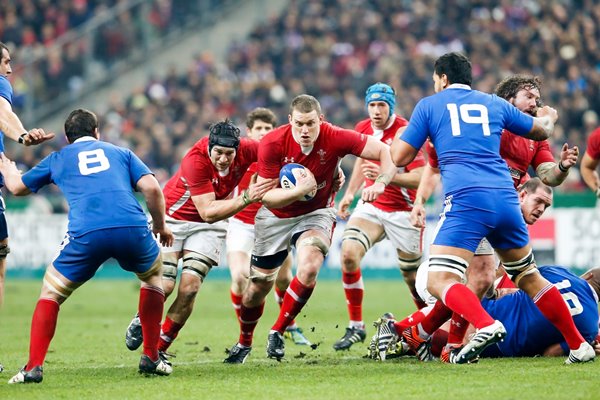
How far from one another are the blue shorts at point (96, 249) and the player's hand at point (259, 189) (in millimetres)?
1288

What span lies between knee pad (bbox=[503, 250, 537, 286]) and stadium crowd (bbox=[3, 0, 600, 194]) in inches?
681

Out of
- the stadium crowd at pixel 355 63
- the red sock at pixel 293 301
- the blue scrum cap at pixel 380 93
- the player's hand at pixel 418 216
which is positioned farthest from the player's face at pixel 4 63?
the stadium crowd at pixel 355 63

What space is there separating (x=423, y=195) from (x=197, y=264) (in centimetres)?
247

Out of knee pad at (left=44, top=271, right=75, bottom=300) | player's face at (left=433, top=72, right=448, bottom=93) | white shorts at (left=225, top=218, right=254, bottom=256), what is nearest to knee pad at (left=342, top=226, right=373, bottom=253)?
white shorts at (left=225, top=218, right=254, bottom=256)

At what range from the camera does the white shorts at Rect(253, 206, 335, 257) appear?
408 inches

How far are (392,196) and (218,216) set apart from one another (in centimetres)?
332

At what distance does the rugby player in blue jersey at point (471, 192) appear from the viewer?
28.2ft

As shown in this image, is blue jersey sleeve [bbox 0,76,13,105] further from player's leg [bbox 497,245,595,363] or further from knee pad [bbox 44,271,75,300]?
player's leg [bbox 497,245,595,363]

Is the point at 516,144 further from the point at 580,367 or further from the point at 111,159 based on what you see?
the point at 111,159

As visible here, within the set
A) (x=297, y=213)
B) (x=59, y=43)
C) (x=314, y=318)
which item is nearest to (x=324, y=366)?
(x=297, y=213)

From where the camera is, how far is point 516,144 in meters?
10.0

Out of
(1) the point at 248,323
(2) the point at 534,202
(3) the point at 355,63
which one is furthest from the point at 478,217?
(3) the point at 355,63

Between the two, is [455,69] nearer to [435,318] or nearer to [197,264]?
[435,318]

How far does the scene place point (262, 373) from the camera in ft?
30.0
